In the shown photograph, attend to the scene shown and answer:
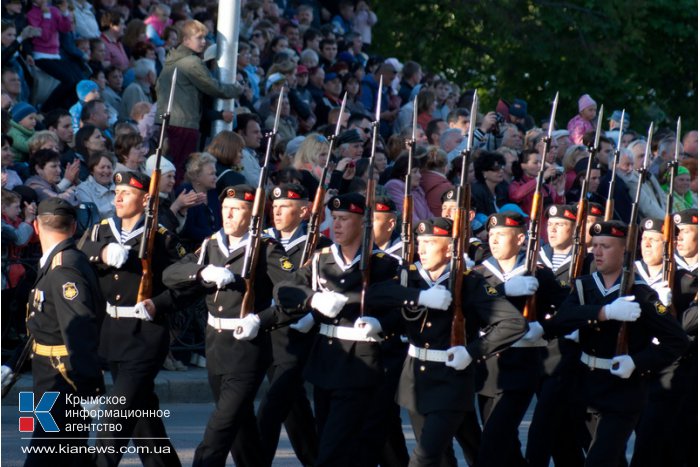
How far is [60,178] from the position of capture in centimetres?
1200

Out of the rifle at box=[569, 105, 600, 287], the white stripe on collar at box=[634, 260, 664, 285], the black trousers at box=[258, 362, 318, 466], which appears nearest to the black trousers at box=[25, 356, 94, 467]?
the black trousers at box=[258, 362, 318, 466]

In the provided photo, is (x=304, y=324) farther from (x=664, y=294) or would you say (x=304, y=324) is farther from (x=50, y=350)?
(x=664, y=294)

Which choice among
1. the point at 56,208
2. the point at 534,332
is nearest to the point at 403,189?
the point at 534,332

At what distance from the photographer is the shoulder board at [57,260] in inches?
302

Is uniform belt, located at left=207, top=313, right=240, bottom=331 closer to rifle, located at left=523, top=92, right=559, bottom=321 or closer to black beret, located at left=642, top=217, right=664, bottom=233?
rifle, located at left=523, top=92, right=559, bottom=321

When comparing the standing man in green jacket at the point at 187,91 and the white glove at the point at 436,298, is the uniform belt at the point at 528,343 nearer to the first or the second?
the white glove at the point at 436,298

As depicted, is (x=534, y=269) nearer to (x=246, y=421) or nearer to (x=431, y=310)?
(x=431, y=310)

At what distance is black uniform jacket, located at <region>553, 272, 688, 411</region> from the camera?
27.6ft

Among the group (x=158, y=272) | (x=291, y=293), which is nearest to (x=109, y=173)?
(x=158, y=272)

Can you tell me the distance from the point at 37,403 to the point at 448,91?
470 inches

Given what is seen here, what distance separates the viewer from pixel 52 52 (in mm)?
14398

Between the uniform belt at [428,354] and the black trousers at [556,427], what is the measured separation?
1.02m

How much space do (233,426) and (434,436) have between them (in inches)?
44.4

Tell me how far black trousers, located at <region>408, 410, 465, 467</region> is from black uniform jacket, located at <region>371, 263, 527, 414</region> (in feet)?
0.16
